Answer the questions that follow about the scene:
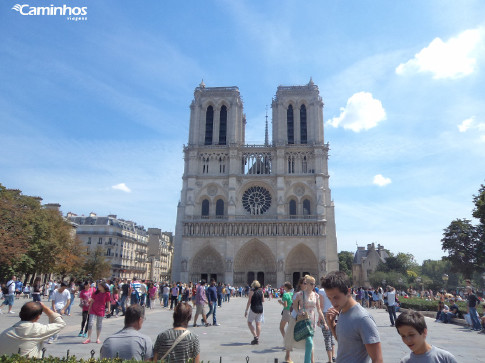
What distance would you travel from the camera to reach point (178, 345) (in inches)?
131

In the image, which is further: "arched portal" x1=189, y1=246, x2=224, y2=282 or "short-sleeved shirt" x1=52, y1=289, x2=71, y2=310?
"arched portal" x1=189, y1=246, x2=224, y2=282

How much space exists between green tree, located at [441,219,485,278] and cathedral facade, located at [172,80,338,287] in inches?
462

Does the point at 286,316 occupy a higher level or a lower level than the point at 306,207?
lower

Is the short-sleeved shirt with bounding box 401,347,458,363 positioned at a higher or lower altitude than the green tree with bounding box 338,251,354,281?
lower

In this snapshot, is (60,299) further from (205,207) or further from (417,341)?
(205,207)

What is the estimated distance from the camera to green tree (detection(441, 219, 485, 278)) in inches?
1069

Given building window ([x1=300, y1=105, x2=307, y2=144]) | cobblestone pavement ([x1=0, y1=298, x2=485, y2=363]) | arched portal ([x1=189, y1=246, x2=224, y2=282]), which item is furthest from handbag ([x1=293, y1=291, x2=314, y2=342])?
building window ([x1=300, y1=105, x2=307, y2=144])

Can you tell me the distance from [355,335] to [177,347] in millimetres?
1570

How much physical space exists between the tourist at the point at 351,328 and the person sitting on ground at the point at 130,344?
1791mm

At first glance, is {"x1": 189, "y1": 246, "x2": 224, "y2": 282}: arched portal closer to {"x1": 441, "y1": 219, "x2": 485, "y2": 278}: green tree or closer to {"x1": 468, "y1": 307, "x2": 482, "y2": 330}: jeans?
{"x1": 441, "y1": 219, "x2": 485, "y2": 278}: green tree

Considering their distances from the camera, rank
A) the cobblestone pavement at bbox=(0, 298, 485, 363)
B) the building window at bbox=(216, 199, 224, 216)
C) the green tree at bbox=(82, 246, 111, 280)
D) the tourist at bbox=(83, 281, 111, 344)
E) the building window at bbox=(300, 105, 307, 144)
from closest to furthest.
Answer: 1. the cobblestone pavement at bbox=(0, 298, 485, 363)
2. the tourist at bbox=(83, 281, 111, 344)
3. the green tree at bbox=(82, 246, 111, 280)
4. the building window at bbox=(216, 199, 224, 216)
5. the building window at bbox=(300, 105, 307, 144)

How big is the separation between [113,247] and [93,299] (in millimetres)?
40122

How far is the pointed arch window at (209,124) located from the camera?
43147 mm

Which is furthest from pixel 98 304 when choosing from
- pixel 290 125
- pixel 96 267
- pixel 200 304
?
pixel 290 125
